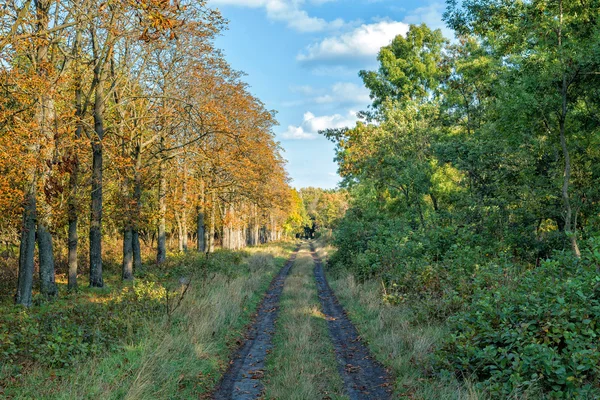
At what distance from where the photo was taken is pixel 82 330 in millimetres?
8367

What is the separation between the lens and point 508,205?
1482 cm

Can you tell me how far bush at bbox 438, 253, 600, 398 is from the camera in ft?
17.4

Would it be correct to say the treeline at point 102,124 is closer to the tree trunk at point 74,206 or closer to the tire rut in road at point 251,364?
the tree trunk at point 74,206

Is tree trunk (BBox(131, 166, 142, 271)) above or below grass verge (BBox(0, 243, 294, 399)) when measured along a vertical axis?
A: above

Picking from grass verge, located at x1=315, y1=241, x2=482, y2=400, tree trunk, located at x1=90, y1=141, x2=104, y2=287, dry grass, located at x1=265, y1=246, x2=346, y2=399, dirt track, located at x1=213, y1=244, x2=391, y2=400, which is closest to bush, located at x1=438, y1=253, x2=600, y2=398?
grass verge, located at x1=315, y1=241, x2=482, y2=400

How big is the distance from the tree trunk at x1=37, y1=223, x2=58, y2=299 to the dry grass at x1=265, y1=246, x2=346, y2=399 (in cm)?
795

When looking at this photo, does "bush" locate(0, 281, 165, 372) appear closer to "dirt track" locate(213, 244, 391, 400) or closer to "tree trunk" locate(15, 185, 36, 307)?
"tree trunk" locate(15, 185, 36, 307)

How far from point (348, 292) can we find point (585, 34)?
37.1 ft

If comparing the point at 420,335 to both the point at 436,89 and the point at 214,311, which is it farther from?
the point at 436,89

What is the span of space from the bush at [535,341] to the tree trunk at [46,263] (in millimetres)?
12882

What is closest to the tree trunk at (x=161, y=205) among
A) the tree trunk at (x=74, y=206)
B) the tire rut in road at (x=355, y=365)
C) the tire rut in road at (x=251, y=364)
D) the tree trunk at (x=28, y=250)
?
the tree trunk at (x=74, y=206)

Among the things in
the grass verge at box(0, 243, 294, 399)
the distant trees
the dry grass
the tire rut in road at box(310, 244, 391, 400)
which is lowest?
the tire rut in road at box(310, 244, 391, 400)

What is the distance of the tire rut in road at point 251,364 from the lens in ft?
23.1

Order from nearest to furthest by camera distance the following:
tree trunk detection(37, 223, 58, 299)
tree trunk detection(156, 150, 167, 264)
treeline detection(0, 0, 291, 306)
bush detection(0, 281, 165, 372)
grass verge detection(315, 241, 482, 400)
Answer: grass verge detection(315, 241, 482, 400) < bush detection(0, 281, 165, 372) < treeline detection(0, 0, 291, 306) < tree trunk detection(37, 223, 58, 299) < tree trunk detection(156, 150, 167, 264)
